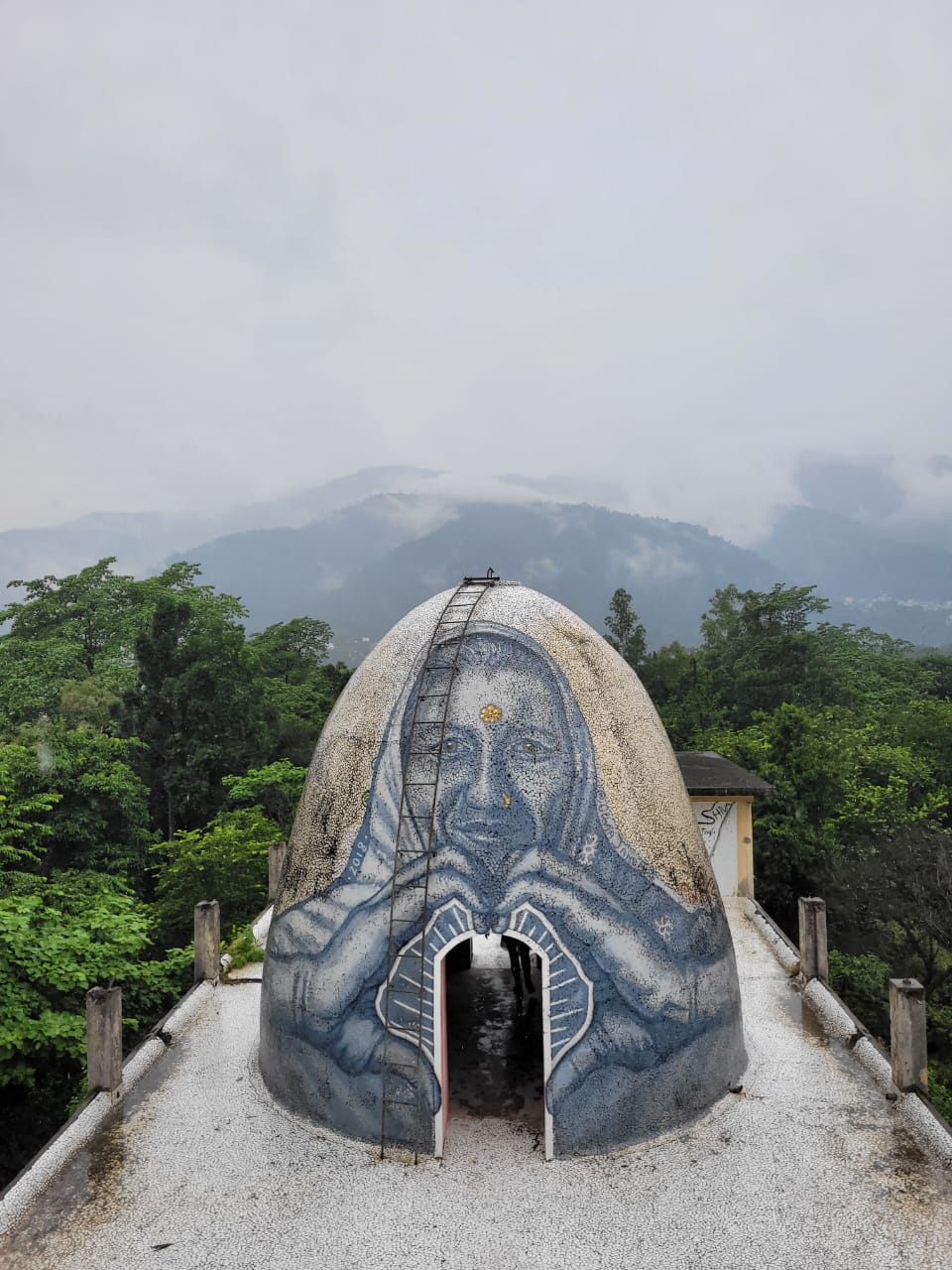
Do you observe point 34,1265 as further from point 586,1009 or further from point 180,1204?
point 586,1009

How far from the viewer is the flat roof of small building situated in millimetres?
20766

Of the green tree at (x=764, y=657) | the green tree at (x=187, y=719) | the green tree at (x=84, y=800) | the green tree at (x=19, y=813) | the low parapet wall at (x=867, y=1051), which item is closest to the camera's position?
the low parapet wall at (x=867, y=1051)

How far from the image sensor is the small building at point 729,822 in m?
20.8

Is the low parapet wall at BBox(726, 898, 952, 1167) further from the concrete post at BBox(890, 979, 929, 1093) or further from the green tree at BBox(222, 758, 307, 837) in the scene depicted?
the green tree at BBox(222, 758, 307, 837)

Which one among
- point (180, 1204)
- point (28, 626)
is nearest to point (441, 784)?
point (180, 1204)

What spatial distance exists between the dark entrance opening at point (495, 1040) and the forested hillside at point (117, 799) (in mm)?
5893

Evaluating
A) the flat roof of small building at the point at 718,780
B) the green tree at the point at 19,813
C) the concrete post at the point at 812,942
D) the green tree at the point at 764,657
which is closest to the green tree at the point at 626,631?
the green tree at the point at 764,657

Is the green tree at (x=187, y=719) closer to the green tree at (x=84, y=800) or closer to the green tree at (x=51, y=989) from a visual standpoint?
the green tree at (x=84, y=800)

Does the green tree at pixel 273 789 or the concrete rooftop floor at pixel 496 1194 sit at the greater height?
the green tree at pixel 273 789

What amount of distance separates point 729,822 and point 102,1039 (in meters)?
14.8

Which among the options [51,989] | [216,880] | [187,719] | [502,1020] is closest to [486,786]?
[502,1020]

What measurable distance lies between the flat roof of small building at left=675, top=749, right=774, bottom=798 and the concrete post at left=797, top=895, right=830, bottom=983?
16.7ft

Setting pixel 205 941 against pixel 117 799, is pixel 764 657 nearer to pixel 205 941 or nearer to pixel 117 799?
pixel 117 799

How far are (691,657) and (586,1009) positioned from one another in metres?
42.1
